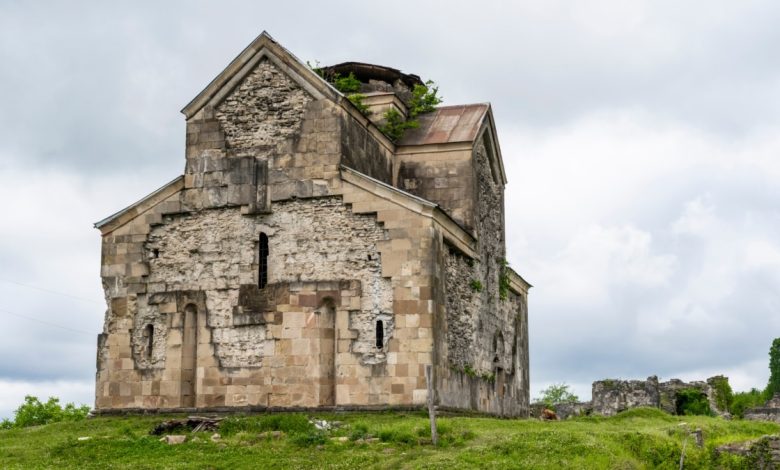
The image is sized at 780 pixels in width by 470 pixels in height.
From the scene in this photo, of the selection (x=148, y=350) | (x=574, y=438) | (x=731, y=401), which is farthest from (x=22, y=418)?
(x=574, y=438)

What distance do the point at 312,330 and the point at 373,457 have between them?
21.4 ft

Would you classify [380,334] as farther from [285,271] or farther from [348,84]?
[348,84]

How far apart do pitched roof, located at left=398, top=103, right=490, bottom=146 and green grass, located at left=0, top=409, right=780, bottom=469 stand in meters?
8.85

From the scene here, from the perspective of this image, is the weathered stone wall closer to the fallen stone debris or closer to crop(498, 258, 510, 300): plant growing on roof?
crop(498, 258, 510, 300): plant growing on roof

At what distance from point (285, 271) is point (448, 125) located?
7423mm

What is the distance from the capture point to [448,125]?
3014 cm

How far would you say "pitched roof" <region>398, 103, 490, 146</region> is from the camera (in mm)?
29297

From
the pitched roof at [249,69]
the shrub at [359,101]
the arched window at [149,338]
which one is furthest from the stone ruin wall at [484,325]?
the arched window at [149,338]

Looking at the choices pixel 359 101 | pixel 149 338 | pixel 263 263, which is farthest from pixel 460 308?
pixel 149 338

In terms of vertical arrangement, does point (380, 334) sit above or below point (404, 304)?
below

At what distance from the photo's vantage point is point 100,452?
20734mm

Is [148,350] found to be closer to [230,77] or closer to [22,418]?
[230,77]

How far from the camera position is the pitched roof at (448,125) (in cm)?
2930

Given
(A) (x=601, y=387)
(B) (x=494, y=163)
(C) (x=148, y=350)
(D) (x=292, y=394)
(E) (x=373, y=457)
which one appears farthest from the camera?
(A) (x=601, y=387)
